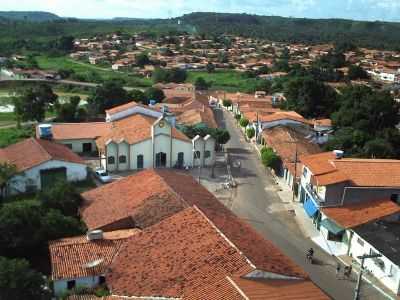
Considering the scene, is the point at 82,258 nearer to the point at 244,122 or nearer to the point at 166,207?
the point at 166,207

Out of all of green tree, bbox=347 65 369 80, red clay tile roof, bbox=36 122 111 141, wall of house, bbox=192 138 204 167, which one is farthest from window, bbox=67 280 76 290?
green tree, bbox=347 65 369 80

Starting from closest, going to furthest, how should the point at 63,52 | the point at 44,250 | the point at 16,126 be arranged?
the point at 44,250 < the point at 16,126 < the point at 63,52

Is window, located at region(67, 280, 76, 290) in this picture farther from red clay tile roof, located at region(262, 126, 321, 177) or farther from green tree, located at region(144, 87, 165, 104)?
green tree, located at region(144, 87, 165, 104)

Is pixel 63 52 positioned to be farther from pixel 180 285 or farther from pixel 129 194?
pixel 180 285

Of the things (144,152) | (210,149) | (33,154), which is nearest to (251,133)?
(210,149)

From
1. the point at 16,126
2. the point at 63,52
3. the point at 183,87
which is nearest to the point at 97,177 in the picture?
the point at 16,126

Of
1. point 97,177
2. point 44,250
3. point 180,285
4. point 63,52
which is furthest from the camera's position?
point 63,52

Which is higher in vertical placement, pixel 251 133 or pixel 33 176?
pixel 33 176
